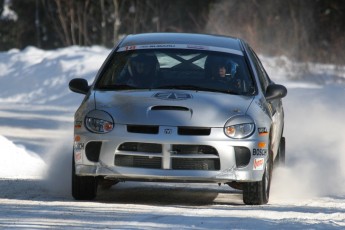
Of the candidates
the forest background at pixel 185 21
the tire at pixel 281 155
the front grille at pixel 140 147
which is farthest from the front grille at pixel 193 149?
the forest background at pixel 185 21

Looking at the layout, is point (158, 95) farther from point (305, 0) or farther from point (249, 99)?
point (305, 0)

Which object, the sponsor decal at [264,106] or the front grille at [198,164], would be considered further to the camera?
the sponsor decal at [264,106]

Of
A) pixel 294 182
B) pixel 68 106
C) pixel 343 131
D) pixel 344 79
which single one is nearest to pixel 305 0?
pixel 344 79

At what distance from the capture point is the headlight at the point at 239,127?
10044 mm

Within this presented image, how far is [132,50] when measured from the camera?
1150cm

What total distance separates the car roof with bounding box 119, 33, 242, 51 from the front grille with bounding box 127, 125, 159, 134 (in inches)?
70.6

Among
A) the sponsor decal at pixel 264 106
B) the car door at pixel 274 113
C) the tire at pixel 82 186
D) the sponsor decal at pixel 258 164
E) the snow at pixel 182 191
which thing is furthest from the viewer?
the car door at pixel 274 113

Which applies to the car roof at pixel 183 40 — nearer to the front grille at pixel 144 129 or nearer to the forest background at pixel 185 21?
the front grille at pixel 144 129

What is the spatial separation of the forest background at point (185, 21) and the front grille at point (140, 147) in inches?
1050

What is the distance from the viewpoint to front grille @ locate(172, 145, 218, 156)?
32.6 feet

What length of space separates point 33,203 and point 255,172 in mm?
1802

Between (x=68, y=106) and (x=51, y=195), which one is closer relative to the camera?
(x=51, y=195)

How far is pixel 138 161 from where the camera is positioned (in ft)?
32.8

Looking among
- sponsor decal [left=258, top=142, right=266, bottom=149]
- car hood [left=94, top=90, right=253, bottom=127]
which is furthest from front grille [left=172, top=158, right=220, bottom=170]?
sponsor decal [left=258, top=142, right=266, bottom=149]
